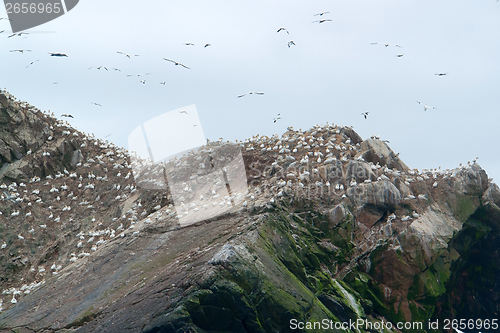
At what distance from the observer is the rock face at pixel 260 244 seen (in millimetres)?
16438

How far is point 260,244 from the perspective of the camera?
1827cm

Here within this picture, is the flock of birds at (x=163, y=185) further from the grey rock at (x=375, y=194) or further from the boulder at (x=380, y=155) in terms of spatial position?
the boulder at (x=380, y=155)

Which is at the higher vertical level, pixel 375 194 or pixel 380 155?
pixel 380 155

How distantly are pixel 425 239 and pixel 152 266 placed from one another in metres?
14.8

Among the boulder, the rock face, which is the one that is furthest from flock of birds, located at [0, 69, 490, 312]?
the boulder

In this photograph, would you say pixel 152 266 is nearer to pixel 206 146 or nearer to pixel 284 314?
pixel 284 314

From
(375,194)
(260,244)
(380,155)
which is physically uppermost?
(260,244)

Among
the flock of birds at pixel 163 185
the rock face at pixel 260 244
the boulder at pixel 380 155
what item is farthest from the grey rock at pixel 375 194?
the boulder at pixel 380 155

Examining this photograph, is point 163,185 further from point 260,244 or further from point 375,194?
point 375,194

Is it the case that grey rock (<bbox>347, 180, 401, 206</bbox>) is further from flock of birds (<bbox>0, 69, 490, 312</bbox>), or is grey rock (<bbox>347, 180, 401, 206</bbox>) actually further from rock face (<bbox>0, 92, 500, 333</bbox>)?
flock of birds (<bbox>0, 69, 490, 312</bbox>)

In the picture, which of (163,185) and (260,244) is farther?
(163,185)

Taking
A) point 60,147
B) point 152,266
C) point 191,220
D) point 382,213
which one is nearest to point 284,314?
point 152,266

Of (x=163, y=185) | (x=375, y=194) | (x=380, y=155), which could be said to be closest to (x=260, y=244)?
(x=375, y=194)

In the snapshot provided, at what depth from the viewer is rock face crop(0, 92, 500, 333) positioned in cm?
1644
